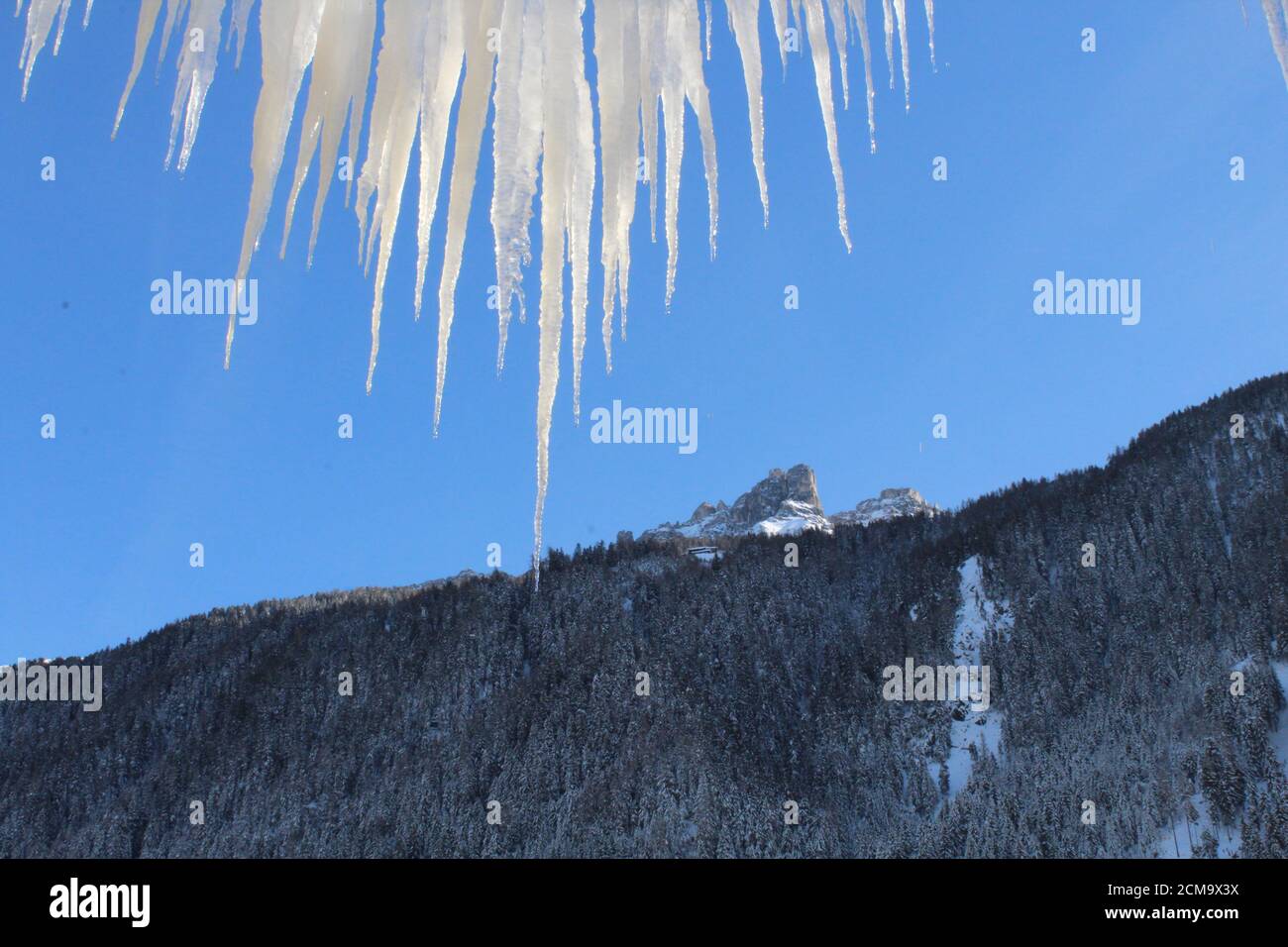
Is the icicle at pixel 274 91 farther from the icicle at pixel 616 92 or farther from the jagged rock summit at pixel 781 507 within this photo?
the jagged rock summit at pixel 781 507

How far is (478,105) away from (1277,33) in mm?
1517

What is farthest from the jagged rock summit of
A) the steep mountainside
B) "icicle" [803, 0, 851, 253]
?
"icicle" [803, 0, 851, 253]

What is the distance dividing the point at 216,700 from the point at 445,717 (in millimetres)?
14870

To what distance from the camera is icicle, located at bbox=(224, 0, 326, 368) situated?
4.65 ft

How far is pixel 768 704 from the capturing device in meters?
40.3

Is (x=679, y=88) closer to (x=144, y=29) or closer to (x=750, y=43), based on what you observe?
(x=750, y=43)

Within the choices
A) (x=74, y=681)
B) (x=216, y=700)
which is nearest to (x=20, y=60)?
(x=216, y=700)

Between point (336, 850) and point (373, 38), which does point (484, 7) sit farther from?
point (336, 850)

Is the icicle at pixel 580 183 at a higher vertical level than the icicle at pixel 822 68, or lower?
lower

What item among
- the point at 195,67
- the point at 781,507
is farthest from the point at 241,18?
the point at 781,507

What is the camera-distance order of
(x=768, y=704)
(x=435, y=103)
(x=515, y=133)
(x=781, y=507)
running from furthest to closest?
(x=781, y=507) → (x=768, y=704) → (x=435, y=103) → (x=515, y=133)

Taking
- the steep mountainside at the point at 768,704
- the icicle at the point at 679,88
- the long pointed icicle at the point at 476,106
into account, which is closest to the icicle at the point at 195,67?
the long pointed icicle at the point at 476,106

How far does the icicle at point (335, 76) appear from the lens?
146 centimetres

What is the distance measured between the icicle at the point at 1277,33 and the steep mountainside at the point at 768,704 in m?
24.1
